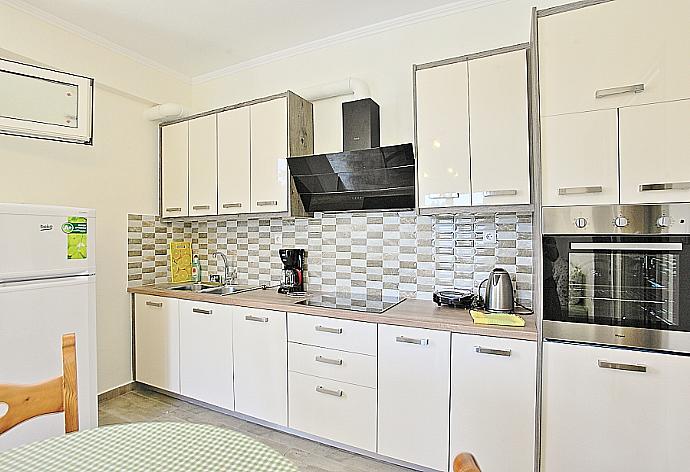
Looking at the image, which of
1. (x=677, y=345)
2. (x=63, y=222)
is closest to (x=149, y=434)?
(x=63, y=222)

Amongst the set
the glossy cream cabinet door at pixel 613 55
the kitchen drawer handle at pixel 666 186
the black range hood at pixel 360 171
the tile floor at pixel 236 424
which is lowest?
the tile floor at pixel 236 424

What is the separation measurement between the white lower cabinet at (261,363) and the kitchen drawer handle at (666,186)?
1.95 metres

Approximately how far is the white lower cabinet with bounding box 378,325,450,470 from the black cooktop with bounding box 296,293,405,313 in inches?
8.7

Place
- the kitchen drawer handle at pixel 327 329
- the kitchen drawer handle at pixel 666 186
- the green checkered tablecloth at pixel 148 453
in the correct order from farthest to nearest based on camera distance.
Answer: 1. the kitchen drawer handle at pixel 327 329
2. the kitchen drawer handle at pixel 666 186
3. the green checkered tablecloth at pixel 148 453

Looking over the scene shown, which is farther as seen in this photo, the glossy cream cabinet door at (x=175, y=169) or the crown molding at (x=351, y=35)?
the glossy cream cabinet door at (x=175, y=169)

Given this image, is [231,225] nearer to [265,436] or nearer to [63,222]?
[63,222]

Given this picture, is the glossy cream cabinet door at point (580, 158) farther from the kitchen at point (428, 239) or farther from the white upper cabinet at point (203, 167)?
the white upper cabinet at point (203, 167)

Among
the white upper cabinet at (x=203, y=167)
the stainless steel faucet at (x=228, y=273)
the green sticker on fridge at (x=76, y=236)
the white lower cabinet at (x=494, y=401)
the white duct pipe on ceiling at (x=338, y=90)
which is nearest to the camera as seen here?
the white lower cabinet at (x=494, y=401)

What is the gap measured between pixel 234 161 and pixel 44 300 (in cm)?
152

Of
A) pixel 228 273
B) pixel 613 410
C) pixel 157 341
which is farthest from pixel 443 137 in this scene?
pixel 157 341

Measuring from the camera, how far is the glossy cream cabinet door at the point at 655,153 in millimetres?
1564

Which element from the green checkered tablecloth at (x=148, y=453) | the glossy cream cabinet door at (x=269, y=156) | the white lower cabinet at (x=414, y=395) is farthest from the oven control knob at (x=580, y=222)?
the glossy cream cabinet door at (x=269, y=156)

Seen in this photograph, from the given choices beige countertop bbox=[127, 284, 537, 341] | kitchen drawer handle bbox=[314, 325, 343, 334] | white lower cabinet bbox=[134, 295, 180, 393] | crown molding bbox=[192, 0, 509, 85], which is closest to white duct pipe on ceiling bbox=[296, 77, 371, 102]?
crown molding bbox=[192, 0, 509, 85]

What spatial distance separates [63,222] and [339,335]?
5.34 ft
